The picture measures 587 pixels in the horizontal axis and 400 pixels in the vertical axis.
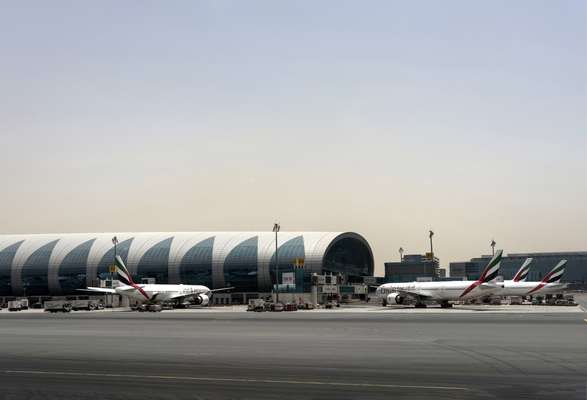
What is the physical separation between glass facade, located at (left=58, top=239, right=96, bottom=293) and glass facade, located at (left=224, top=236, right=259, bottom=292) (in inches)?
1257

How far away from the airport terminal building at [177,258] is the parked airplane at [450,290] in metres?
37.2

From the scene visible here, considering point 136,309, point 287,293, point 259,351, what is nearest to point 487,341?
point 259,351

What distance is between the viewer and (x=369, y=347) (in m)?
32.9

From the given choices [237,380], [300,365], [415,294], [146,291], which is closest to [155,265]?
[146,291]

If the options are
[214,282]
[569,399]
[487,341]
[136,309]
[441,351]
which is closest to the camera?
[569,399]

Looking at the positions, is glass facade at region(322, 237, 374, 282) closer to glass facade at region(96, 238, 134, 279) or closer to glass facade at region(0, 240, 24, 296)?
glass facade at region(96, 238, 134, 279)

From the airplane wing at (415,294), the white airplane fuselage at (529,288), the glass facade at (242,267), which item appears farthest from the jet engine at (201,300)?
the white airplane fuselage at (529,288)

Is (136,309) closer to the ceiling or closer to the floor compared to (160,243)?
closer to the floor

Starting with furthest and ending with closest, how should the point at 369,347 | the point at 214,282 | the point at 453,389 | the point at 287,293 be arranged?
the point at 214,282 < the point at 287,293 < the point at 369,347 < the point at 453,389

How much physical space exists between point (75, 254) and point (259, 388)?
442ft

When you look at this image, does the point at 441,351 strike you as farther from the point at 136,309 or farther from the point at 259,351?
the point at 136,309

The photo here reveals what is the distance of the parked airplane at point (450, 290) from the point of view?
295 ft

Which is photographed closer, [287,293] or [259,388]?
[259,388]

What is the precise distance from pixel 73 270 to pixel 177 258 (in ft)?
77.3
